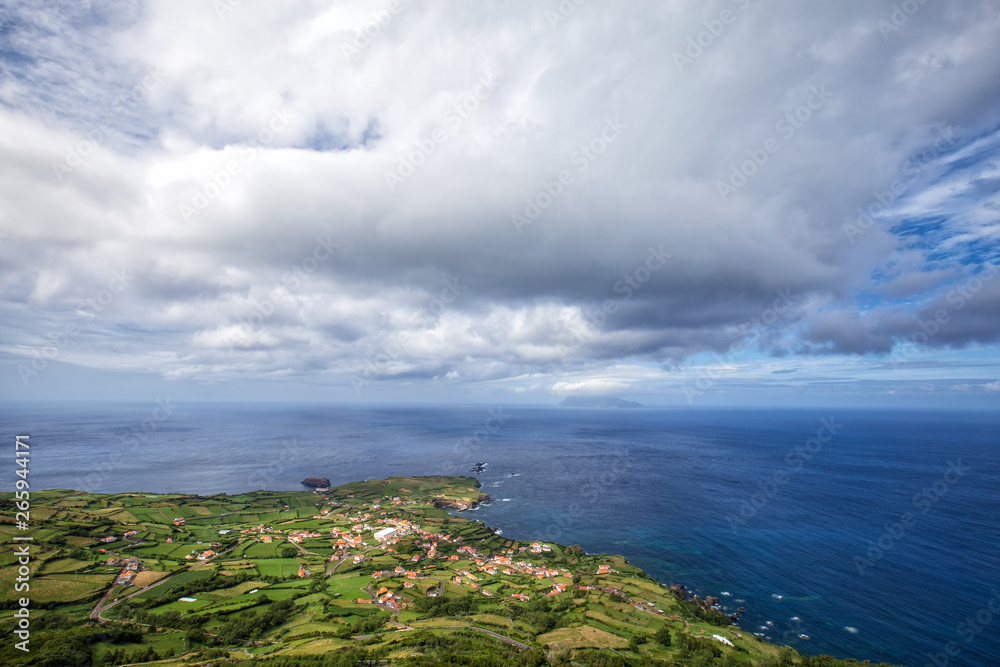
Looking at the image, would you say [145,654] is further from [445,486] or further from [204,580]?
[445,486]

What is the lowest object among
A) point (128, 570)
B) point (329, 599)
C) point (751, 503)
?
point (751, 503)

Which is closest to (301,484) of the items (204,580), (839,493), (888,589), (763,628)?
(204,580)

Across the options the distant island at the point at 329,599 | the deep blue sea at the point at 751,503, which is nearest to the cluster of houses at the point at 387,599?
the distant island at the point at 329,599

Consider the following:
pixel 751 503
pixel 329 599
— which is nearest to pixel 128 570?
pixel 329 599

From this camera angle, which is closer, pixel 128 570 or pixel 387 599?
pixel 387 599

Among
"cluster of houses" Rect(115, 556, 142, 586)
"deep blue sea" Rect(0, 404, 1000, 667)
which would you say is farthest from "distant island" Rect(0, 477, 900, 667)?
"deep blue sea" Rect(0, 404, 1000, 667)

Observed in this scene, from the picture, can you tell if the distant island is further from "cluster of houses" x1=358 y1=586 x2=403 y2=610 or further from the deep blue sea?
the deep blue sea

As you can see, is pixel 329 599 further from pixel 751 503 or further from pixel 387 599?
pixel 751 503
